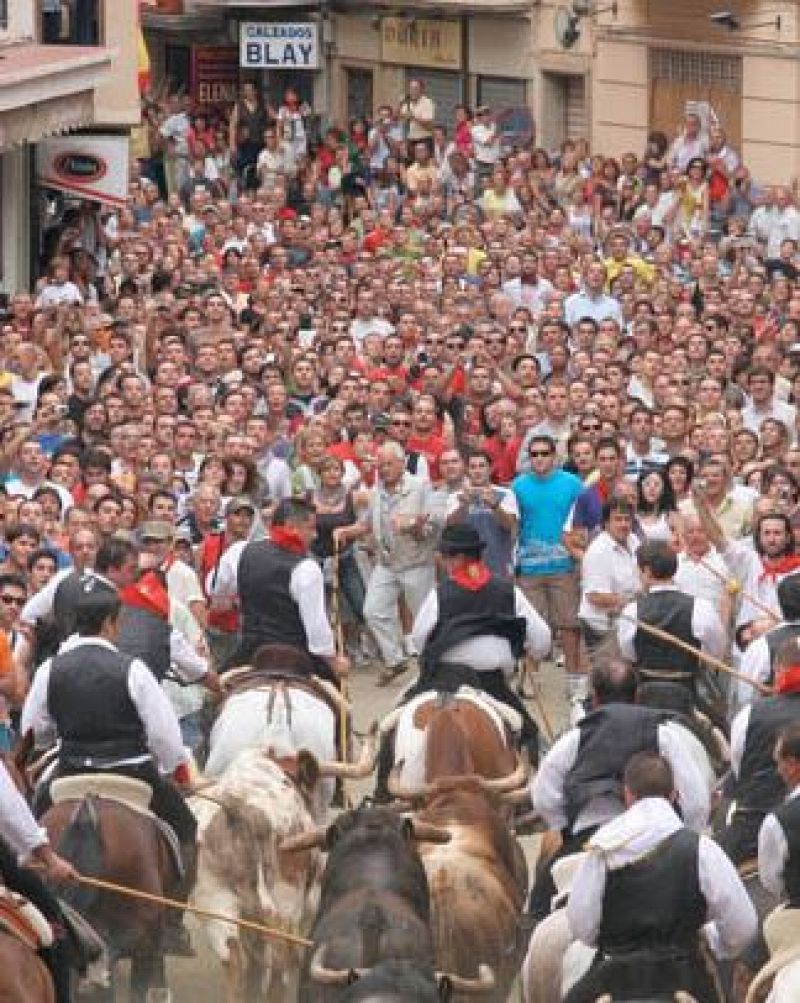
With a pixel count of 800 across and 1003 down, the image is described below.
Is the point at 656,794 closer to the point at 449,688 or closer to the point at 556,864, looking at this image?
the point at 556,864

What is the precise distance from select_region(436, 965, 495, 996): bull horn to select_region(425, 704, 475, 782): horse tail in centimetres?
185

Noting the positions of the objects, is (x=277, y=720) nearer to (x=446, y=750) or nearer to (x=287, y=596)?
(x=446, y=750)

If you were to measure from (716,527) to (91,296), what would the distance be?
37.6 feet

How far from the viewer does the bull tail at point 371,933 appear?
13.1m

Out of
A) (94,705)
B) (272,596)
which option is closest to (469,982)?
Result: (94,705)

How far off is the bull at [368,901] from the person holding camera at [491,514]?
271 inches

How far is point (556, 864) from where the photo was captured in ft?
48.2

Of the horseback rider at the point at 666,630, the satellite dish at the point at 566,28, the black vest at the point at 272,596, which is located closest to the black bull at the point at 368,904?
the horseback rider at the point at 666,630

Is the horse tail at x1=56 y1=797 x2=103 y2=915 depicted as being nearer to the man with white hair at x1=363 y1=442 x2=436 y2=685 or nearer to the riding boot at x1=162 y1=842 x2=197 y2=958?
the riding boot at x1=162 y1=842 x2=197 y2=958

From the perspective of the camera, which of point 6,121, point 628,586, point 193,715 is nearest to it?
point 193,715

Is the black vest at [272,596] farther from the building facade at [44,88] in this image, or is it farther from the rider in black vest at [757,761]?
the building facade at [44,88]

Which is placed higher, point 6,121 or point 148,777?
point 6,121

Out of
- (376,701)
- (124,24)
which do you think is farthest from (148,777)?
(124,24)

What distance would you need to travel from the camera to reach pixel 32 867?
13.4 meters
